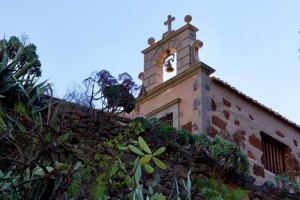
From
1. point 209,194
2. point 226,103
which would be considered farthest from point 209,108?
point 209,194

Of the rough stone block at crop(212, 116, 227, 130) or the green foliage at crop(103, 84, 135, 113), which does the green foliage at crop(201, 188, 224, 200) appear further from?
the rough stone block at crop(212, 116, 227, 130)

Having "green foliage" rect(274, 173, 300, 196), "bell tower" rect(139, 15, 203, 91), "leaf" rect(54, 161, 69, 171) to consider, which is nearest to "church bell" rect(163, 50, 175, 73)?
"bell tower" rect(139, 15, 203, 91)

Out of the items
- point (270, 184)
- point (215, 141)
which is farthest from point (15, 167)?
point (270, 184)

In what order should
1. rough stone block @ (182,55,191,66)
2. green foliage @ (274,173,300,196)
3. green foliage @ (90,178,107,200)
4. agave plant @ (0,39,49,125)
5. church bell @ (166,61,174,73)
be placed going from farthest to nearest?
church bell @ (166,61,174,73) → rough stone block @ (182,55,191,66) → green foliage @ (274,173,300,196) → agave plant @ (0,39,49,125) → green foliage @ (90,178,107,200)

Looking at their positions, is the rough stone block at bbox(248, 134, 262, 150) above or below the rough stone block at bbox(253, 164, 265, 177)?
above

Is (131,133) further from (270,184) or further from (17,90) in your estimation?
(270,184)

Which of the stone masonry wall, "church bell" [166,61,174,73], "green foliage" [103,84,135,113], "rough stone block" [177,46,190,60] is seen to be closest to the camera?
"green foliage" [103,84,135,113]

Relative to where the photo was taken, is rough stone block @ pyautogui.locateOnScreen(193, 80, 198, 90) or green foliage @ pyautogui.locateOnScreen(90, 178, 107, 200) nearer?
green foliage @ pyautogui.locateOnScreen(90, 178, 107, 200)

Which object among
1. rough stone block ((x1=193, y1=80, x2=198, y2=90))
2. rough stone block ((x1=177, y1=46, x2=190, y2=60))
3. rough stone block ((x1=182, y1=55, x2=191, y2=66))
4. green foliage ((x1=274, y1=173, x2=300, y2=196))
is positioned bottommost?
green foliage ((x1=274, y1=173, x2=300, y2=196))

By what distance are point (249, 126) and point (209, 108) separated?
116cm

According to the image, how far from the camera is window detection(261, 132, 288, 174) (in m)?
11.7

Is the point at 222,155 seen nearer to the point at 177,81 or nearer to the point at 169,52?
the point at 177,81

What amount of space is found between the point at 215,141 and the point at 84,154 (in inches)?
103

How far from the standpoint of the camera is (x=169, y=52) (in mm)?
12633
